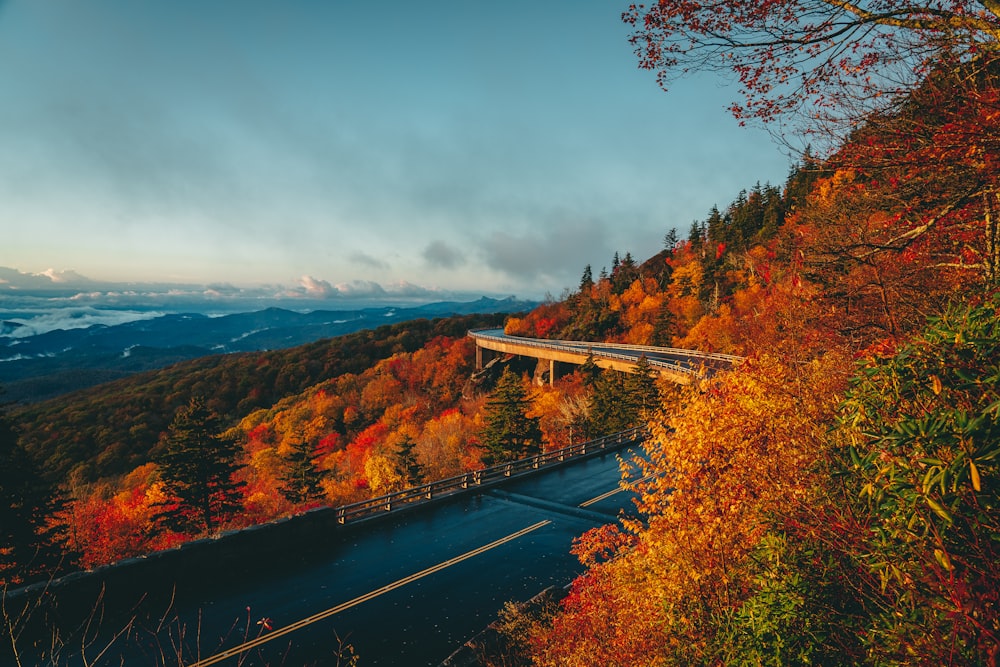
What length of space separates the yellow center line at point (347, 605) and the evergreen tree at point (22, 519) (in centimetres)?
1566

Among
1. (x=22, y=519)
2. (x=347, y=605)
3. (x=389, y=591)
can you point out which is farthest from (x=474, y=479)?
(x=22, y=519)

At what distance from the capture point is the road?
10.7m

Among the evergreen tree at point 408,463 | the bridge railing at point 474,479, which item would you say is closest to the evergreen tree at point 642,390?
the bridge railing at point 474,479

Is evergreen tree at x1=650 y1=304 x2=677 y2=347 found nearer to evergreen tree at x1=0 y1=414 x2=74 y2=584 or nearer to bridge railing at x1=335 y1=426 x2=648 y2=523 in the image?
bridge railing at x1=335 y1=426 x2=648 y2=523

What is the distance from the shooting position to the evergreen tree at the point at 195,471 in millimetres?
27906

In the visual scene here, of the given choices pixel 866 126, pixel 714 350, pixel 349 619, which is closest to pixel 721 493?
pixel 866 126

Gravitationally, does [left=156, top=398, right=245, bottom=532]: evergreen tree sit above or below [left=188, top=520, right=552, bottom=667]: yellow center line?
below

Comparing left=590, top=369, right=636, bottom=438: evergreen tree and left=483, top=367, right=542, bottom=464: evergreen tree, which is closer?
left=483, top=367, right=542, bottom=464: evergreen tree

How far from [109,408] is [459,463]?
88369mm

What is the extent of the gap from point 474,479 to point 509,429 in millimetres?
11265

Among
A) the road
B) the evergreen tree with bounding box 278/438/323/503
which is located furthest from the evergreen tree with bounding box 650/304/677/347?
the evergreen tree with bounding box 278/438/323/503

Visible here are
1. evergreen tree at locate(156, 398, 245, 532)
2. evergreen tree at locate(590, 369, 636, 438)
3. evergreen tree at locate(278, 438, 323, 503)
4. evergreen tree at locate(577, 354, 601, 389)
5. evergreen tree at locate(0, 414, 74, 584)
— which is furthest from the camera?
evergreen tree at locate(577, 354, 601, 389)

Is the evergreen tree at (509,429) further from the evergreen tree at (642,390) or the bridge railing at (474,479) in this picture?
the evergreen tree at (642,390)

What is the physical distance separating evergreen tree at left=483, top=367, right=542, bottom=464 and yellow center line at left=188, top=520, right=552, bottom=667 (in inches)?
620
